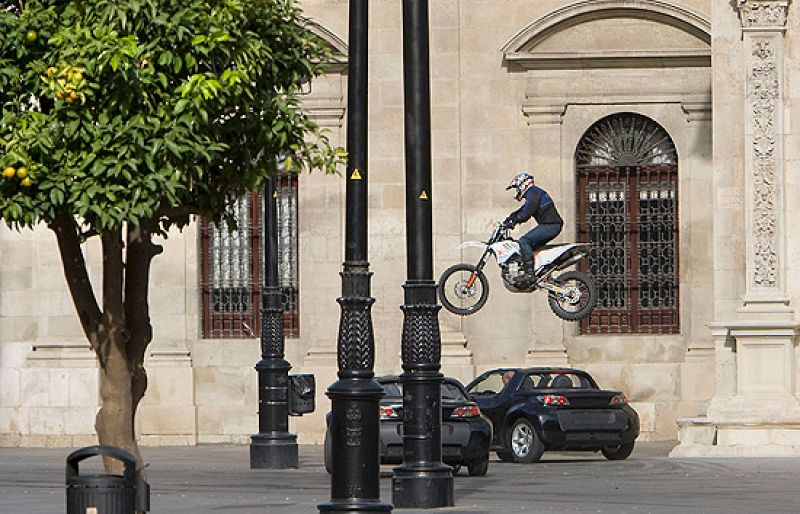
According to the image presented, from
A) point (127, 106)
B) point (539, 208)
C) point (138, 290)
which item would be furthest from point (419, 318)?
point (539, 208)

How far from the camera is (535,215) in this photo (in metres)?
31.3

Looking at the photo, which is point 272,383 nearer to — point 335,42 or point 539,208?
point 539,208

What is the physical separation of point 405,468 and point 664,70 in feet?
54.2

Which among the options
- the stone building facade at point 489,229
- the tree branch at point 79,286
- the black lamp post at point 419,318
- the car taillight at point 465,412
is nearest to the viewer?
the tree branch at point 79,286

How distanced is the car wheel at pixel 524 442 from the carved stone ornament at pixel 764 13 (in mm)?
6405

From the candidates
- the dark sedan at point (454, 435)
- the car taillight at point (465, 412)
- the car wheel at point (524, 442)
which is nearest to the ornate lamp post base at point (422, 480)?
the dark sedan at point (454, 435)

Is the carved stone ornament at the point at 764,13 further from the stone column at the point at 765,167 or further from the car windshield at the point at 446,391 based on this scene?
the car windshield at the point at 446,391

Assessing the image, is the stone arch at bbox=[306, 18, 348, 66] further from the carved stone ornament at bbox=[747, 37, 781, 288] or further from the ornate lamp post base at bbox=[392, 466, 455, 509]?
the ornate lamp post base at bbox=[392, 466, 455, 509]

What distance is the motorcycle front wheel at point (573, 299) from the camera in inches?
1232

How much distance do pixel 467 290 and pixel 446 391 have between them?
15.5ft

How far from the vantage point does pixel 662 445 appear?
34.7 meters

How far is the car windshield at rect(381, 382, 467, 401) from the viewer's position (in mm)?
27578

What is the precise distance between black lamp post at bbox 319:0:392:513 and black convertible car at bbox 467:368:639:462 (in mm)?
13350

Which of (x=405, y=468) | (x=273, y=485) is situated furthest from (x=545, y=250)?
(x=405, y=468)
